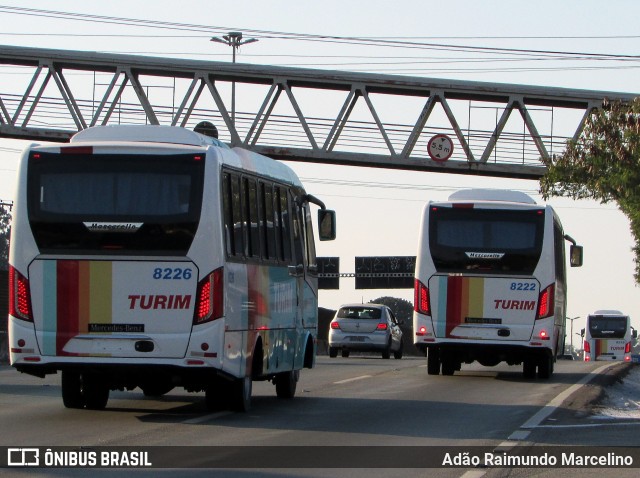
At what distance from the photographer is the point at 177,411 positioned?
16.2 meters

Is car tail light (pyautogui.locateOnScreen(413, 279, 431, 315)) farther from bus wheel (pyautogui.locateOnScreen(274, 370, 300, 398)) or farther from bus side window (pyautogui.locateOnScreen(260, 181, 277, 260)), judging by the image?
bus side window (pyautogui.locateOnScreen(260, 181, 277, 260))

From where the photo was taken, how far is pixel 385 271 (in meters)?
98.0

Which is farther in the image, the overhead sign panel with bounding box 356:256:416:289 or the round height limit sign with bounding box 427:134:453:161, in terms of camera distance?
the overhead sign panel with bounding box 356:256:416:289

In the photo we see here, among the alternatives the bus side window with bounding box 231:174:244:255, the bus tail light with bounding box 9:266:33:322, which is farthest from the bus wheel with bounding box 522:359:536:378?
the bus tail light with bounding box 9:266:33:322

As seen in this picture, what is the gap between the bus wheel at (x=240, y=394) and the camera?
1590 centimetres

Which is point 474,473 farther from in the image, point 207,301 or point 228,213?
point 228,213

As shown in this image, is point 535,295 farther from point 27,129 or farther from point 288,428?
point 27,129

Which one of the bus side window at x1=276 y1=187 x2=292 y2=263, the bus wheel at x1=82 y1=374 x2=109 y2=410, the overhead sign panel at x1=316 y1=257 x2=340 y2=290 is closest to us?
the bus wheel at x1=82 y1=374 x2=109 y2=410

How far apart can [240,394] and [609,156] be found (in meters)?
10.7

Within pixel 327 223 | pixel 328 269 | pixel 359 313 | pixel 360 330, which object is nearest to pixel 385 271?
pixel 328 269

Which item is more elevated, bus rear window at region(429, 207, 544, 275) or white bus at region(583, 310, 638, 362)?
bus rear window at region(429, 207, 544, 275)

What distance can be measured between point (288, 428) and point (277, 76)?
25.7 m

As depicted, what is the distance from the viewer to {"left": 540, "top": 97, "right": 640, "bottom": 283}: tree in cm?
2345

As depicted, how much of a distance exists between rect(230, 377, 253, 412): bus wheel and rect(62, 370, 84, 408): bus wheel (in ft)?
5.62
